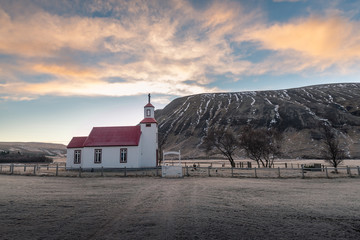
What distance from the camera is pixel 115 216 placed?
352 inches

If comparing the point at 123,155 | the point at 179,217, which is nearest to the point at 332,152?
the point at 123,155

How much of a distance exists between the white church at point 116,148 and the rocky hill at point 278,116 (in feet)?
209

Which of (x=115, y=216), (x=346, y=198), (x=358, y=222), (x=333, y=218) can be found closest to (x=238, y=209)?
(x=333, y=218)

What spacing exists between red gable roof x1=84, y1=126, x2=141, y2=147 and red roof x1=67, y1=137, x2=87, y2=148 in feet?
5.47

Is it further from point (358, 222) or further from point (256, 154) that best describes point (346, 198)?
point (256, 154)

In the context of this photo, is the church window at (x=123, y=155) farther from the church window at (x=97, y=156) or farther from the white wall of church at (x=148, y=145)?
the church window at (x=97, y=156)

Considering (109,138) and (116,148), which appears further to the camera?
(109,138)

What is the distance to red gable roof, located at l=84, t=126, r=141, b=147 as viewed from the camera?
3650 centimetres

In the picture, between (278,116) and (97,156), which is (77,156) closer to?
(97,156)

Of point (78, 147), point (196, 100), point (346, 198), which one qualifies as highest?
point (196, 100)

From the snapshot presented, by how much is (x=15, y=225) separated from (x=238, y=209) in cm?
896

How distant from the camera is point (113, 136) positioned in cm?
3819

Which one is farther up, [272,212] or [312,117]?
[312,117]

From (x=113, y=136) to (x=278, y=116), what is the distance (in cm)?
11521
